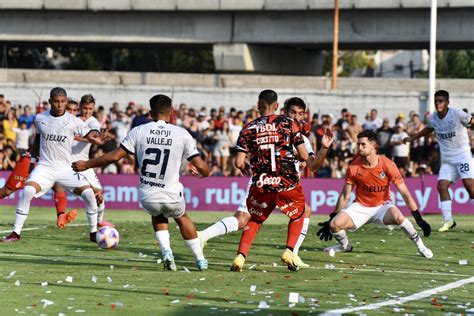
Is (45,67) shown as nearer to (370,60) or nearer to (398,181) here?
(370,60)

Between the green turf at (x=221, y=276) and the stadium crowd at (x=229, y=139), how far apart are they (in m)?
9.91

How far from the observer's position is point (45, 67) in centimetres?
7250

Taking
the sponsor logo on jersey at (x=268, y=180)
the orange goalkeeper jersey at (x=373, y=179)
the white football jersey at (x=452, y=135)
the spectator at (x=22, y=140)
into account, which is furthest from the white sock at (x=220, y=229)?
the spectator at (x=22, y=140)

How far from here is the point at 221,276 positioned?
1291cm

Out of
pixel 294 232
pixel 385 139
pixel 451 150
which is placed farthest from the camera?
pixel 385 139

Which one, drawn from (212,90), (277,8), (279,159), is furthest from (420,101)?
(279,159)

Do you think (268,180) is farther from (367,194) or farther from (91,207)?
(91,207)

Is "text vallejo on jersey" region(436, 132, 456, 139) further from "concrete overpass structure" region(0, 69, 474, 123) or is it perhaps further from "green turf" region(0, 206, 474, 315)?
"concrete overpass structure" region(0, 69, 474, 123)

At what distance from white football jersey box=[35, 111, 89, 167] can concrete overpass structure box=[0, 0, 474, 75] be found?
3195cm

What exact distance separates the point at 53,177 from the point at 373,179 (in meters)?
4.66

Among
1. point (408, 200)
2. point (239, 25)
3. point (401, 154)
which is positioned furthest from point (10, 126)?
point (239, 25)

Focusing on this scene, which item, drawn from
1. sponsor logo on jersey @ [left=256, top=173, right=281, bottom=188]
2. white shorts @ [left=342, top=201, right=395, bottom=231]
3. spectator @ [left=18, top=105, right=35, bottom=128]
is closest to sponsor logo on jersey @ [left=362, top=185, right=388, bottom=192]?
white shorts @ [left=342, top=201, right=395, bottom=231]

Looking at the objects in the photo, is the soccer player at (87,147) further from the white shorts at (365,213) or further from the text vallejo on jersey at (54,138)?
the white shorts at (365,213)

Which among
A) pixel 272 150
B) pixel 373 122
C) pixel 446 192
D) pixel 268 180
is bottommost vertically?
pixel 446 192
